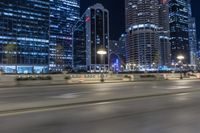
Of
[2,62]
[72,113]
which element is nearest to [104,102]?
[72,113]

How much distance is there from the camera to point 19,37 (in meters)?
163

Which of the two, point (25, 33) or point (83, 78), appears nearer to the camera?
point (83, 78)

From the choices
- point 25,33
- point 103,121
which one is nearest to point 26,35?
point 25,33

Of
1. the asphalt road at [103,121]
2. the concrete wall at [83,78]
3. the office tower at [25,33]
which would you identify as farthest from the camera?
the office tower at [25,33]

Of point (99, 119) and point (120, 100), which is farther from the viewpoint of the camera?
point (120, 100)

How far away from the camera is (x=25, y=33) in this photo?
16538cm

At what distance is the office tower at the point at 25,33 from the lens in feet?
512

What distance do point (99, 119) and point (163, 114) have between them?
2690mm

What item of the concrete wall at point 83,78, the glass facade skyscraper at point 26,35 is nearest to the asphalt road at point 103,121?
the concrete wall at point 83,78

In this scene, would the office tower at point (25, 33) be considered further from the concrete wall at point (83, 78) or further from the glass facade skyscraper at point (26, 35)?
the concrete wall at point (83, 78)

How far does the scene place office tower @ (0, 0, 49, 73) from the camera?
156125mm

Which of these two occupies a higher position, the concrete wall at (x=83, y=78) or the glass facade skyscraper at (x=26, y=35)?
the glass facade skyscraper at (x=26, y=35)

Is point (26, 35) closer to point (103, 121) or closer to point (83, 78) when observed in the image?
point (83, 78)

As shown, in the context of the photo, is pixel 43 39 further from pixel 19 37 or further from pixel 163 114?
pixel 163 114
